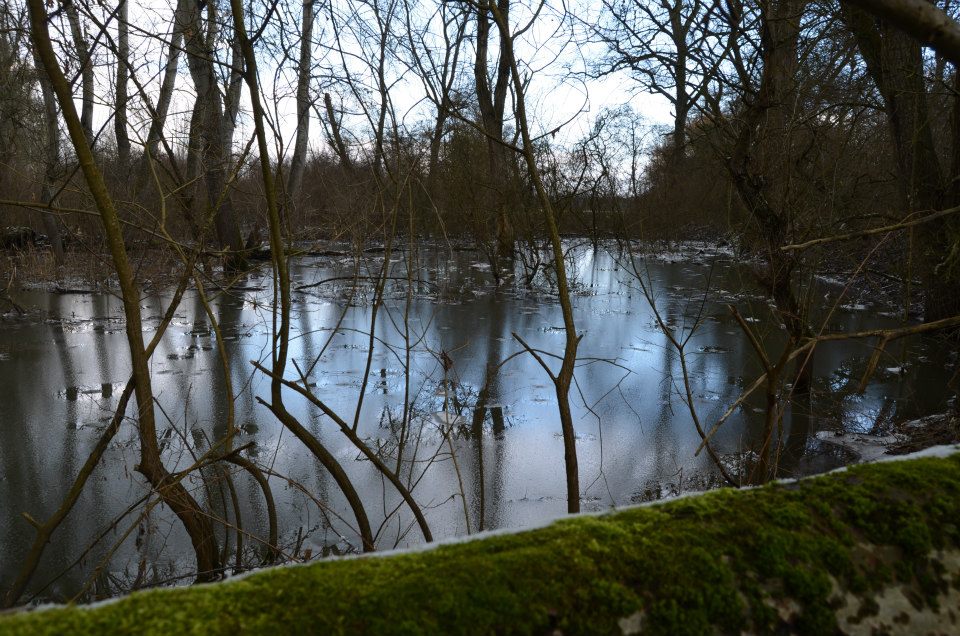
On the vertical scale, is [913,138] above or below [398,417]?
above

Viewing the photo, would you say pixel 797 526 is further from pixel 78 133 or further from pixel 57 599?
pixel 57 599

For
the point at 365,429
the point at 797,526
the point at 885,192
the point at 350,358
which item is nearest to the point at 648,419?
the point at 365,429

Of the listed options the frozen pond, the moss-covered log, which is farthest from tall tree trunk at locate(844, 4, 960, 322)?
the moss-covered log

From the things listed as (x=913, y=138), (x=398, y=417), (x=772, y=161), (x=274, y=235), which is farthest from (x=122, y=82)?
(x=913, y=138)

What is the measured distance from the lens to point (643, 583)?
0.89m

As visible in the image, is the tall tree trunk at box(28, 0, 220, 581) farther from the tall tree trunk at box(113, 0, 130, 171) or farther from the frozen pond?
the tall tree trunk at box(113, 0, 130, 171)

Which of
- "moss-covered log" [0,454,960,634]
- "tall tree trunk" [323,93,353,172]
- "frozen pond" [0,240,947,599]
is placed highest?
"tall tree trunk" [323,93,353,172]

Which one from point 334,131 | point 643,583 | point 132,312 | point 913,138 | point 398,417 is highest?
point 913,138

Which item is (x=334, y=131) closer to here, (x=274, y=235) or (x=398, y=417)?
(x=274, y=235)

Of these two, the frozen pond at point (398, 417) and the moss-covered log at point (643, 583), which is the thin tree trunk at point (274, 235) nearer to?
the frozen pond at point (398, 417)

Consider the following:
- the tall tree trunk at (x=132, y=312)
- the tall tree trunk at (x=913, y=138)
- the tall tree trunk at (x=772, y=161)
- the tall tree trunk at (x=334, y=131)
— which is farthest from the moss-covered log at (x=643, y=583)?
the tall tree trunk at (x=913, y=138)

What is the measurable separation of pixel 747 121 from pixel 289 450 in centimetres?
433

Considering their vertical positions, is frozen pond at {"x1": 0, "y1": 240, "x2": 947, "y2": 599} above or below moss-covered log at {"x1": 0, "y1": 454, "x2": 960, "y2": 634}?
below

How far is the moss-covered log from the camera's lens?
→ 0.81 m
